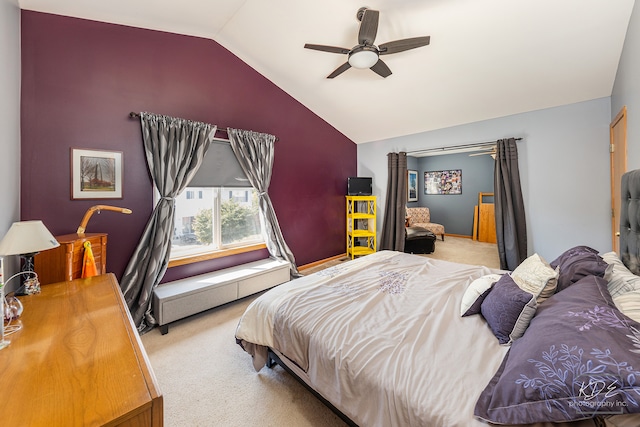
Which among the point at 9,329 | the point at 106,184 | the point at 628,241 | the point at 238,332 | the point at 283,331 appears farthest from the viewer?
the point at 106,184

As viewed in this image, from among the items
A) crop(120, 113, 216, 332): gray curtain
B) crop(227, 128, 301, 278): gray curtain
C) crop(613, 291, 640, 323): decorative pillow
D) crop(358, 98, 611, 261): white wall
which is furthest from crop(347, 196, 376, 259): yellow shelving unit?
crop(613, 291, 640, 323): decorative pillow

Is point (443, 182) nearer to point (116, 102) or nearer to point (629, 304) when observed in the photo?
point (629, 304)

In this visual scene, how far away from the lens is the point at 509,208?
344 centimetres

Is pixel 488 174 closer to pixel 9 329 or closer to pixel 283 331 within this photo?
pixel 283 331

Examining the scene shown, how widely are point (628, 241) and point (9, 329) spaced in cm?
312

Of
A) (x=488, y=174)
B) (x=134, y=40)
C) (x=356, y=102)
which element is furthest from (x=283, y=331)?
(x=488, y=174)

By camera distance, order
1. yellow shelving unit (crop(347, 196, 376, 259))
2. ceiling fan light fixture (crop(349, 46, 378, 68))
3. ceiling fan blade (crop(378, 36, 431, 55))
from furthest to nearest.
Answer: yellow shelving unit (crop(347, 196, 376, 259)), ceiling fan light fixture (crop(349, 46, 378, 68)), ceiling fan blade (crop(378, 36, 431, 55))

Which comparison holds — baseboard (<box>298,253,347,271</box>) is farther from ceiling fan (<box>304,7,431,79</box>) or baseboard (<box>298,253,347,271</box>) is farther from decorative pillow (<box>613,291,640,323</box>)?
decorative pillow (<box>613,291,640,323</box>)

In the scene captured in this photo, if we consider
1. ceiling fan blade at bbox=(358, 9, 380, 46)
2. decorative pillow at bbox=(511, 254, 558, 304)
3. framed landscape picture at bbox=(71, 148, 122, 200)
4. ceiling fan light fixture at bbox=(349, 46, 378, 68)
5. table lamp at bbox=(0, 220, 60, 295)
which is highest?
ceiling fan blade at bbox=(358, 9, 380, 46)

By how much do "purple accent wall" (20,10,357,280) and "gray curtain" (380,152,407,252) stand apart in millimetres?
2064

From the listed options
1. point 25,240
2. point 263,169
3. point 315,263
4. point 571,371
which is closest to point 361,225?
point 315,263

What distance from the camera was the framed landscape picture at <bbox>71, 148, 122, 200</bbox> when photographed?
2.34 m

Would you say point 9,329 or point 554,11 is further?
point 554,11

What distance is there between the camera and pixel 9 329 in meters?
1.06
